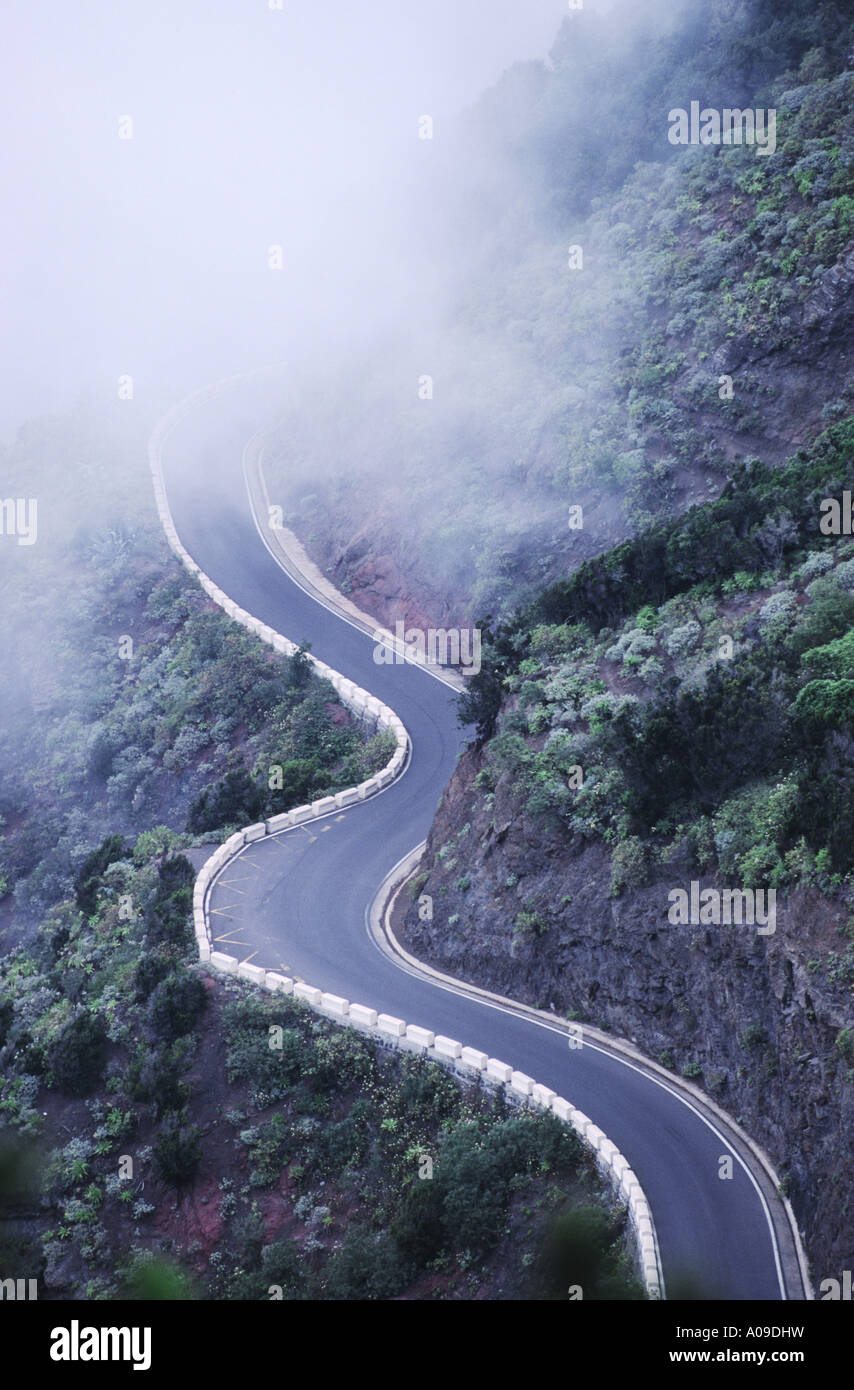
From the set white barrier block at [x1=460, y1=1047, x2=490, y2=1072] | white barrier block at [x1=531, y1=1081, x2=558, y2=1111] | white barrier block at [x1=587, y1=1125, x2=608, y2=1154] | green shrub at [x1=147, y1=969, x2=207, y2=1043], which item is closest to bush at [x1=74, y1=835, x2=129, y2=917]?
green shrub at [x1=147, y1=969, x2=207, y2=1043]

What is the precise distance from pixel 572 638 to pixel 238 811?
11495 millimetres

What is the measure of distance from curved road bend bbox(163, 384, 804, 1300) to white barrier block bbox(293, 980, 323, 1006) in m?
0.70

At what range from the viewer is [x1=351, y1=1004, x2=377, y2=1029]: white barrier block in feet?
76.4

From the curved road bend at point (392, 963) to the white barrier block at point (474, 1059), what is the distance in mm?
665

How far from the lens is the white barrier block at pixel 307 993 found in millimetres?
24250

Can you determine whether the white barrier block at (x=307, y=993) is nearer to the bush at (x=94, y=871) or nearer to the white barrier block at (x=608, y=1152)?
the white barrier block at (x=608, y=1152)

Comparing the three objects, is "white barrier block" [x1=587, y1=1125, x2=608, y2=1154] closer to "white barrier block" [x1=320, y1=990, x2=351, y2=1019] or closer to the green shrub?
"white barrier block" [x1=320, y1=990, x2=351, y2=1019]

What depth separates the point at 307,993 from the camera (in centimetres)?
2442

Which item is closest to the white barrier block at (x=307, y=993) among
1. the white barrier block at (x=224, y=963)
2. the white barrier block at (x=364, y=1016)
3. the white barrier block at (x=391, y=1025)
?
the white barrier block at (x=364, y=1016)

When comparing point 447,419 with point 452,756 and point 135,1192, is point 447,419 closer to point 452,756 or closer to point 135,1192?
point 452,756

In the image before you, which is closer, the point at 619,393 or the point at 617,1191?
the point at 617,1191

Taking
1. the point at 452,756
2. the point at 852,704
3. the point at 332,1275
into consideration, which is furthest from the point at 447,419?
the point at 332,1275

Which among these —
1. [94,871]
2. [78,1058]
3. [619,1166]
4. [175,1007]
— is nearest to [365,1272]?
[619,1166]

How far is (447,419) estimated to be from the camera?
159 ft
